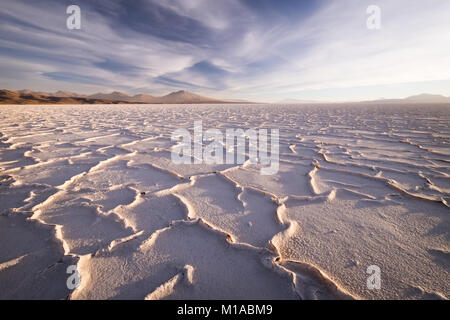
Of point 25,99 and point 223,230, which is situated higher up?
point 25,99

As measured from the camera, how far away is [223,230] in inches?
50.9

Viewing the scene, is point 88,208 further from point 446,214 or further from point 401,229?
point 446,214

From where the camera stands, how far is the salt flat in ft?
2.96

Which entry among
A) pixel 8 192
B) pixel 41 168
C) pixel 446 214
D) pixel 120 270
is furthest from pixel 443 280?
pixel 41 168

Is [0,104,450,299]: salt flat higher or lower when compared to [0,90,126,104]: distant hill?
lower

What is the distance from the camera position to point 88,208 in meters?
1.50

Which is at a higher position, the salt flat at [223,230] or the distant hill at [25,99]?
the distant hill at [25,99]

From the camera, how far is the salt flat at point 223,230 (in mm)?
903

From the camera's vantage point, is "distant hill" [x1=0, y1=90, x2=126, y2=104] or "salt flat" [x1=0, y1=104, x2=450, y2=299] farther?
"distant hill" [x1=0, y1=90, x2=126, y2=104]

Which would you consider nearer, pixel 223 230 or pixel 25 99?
pixel 223 230

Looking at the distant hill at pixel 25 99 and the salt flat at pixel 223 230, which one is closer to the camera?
the salt flat at pixel 223 230
